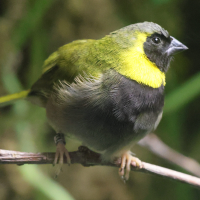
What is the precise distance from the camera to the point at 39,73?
2574 mm

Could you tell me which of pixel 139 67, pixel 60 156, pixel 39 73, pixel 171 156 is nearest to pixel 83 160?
pixel 60 156

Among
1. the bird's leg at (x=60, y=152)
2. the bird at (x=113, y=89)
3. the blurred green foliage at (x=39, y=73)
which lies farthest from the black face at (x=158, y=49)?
the bird's leg at (x=60, y=152)

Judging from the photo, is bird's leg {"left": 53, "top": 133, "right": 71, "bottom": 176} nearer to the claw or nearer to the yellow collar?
the claw

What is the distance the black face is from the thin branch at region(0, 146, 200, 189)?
0.59 meters

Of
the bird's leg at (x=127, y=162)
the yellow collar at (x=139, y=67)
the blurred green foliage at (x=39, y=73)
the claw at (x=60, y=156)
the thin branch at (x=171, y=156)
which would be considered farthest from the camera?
the blurred green foliage at (x=39, y=73)

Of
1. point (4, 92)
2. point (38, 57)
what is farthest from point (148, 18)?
point (4, 92)

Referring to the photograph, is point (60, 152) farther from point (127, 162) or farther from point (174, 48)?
point (174, 48)

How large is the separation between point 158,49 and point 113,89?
1.32ft

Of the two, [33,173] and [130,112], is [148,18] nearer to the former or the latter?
[130,112]

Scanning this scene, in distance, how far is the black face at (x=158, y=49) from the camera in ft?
5.16

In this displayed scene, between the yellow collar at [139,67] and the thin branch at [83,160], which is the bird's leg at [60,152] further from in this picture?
the yellow collar at [139,67]

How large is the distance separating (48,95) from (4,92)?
1.19 meters

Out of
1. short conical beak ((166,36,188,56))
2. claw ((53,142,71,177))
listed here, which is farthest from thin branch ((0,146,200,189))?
short conical beak ((166,36,188,56))

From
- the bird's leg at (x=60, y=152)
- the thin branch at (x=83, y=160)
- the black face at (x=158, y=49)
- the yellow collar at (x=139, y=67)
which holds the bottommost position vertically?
the thin branch at (x=83, y=160)
